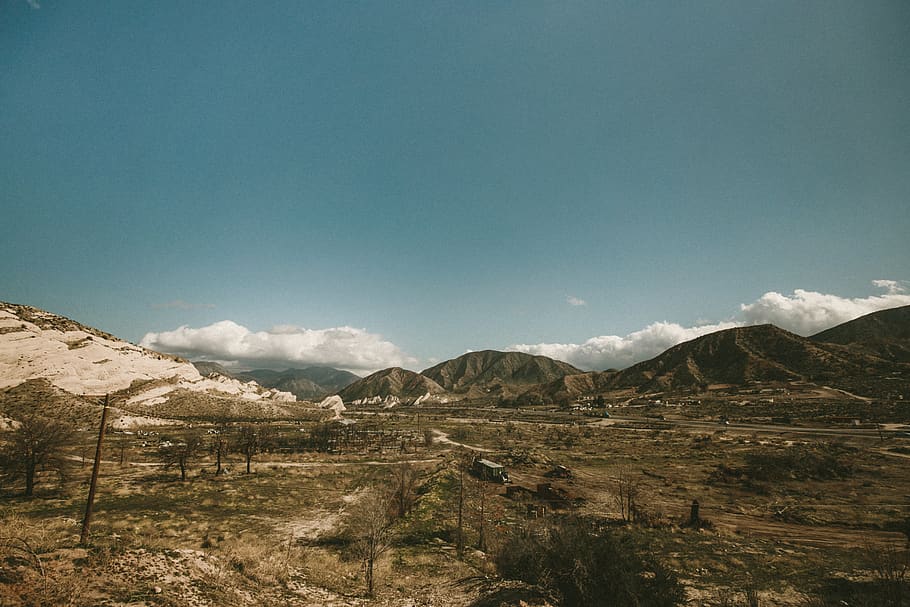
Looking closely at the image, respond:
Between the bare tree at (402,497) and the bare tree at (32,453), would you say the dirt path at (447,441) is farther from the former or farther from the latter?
the bare tree at (32,453)

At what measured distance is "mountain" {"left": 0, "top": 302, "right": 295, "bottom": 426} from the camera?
84.7 meters

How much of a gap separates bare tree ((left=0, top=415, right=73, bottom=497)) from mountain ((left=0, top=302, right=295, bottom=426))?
59.1 metres

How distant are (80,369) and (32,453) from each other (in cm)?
8937

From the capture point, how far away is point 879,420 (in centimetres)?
7569

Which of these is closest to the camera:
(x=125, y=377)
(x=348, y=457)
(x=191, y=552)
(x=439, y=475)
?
(x=191, y=552)

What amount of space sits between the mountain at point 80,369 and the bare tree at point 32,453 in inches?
2326

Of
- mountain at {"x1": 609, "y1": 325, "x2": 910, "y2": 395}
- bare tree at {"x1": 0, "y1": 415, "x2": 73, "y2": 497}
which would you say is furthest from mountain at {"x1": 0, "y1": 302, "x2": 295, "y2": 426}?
mountain at {"x1": 609, "y1": 325, "x2": 910, "y2": 395}

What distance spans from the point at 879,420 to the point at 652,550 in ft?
313

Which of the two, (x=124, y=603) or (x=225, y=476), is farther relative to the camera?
(x=225, y=476)

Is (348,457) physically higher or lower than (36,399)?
lower

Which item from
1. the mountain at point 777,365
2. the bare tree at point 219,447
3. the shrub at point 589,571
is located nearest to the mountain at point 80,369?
the bare tree at point 219,447

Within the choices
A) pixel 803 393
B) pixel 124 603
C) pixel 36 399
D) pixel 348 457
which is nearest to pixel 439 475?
pixel 348 457

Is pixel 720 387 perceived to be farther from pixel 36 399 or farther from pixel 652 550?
pixel 36 399

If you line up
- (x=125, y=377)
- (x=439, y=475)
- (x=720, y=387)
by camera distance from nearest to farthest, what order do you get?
(x=439, y=475) < (x=125, y=377) < (x=720, y=387)
